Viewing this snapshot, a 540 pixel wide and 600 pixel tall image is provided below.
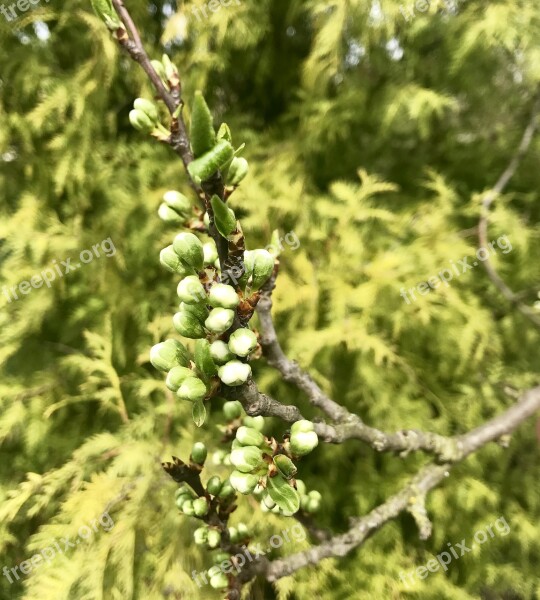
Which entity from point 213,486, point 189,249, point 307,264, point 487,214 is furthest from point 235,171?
point 487,214

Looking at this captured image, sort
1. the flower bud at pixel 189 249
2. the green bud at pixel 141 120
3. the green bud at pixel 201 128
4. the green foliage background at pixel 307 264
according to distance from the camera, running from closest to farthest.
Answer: the green bud at pixel 201 128, the flower bud at pixel 189 249, the green bud at pixel 141 120, the green foliage background at pixel 307 264

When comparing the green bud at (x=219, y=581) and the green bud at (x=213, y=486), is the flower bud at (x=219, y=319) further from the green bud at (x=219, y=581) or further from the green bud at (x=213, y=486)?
the green bud at (x=219, y=581)

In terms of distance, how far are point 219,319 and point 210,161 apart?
11cm

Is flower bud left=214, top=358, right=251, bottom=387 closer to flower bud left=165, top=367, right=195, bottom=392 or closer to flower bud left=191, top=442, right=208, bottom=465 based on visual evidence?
flower bud left=165, top=367, right=195, bottom=392

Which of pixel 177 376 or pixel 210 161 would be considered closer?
pixel 210 161

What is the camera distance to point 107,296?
109 cm

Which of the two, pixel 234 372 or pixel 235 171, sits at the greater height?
pixel 235 171

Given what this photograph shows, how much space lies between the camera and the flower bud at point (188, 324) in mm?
333

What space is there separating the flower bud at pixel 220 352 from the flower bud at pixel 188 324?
2 cm

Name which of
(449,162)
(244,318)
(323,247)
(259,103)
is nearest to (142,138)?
(259,103)

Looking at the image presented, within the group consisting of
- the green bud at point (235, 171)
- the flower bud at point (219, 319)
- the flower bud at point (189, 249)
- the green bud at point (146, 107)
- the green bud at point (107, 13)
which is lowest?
the flower bud at point (219, 319)

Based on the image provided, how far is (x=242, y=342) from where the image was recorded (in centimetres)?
31

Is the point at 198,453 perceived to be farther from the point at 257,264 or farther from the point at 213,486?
the point at 257,264

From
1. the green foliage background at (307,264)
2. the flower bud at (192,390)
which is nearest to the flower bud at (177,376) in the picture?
the flower bud at (192,390)
